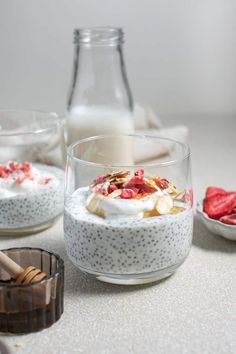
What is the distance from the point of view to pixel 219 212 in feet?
4.10

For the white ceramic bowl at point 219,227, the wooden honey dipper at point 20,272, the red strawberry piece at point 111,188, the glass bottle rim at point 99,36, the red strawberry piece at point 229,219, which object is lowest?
the white ceramic bowl at point 219,227

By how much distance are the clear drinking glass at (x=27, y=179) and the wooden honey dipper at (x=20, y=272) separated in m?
0.26

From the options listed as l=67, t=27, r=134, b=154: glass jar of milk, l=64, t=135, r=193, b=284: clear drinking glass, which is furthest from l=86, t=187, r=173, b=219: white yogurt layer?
l=67, t=27, r=134, b=154: glass jar of milk

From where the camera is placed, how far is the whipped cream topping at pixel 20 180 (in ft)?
4.09

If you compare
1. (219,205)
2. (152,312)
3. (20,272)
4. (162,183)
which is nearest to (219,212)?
(219,205)

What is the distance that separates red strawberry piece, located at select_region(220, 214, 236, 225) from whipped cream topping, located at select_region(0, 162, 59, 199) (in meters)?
0.32

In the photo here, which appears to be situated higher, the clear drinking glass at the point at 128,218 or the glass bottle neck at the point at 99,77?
the glass bottle neck at the point at 99,77

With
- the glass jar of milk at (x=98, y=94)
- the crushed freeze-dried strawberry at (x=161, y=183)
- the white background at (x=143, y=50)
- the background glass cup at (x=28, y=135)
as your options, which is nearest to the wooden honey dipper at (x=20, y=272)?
the crushed freeze-dried strawberry at (x=161, y=183)

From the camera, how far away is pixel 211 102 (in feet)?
7.66

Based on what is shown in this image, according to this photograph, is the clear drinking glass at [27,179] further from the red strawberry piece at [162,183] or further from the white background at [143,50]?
the white background at [143,50]

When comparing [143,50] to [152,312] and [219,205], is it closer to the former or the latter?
[219,205]

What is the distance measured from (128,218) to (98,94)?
56 cm

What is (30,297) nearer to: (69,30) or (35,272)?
(35,272)

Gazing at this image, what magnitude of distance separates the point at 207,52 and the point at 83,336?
5.06 feet
